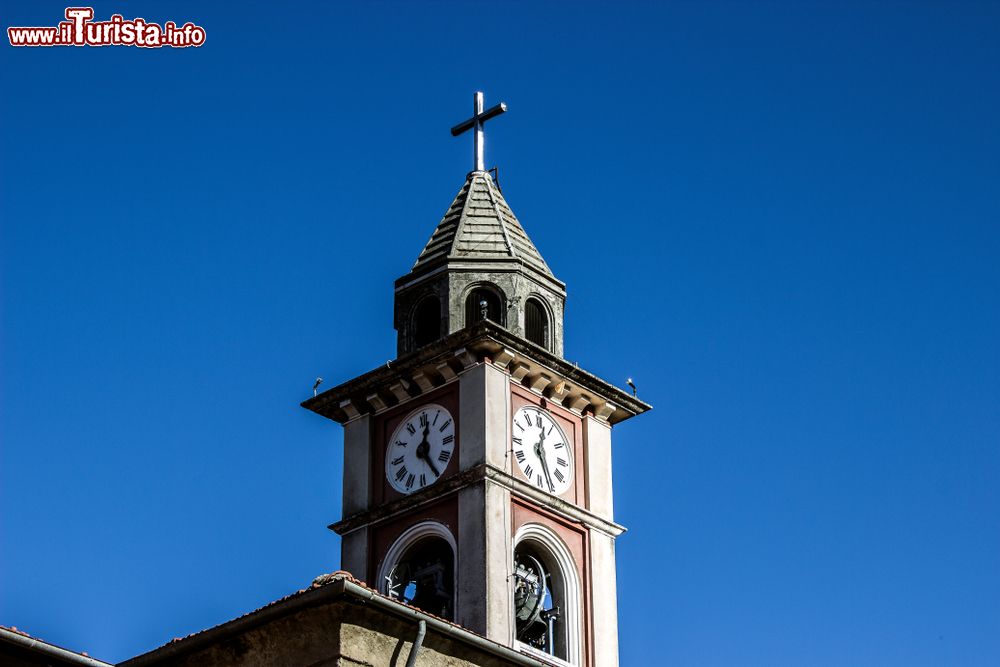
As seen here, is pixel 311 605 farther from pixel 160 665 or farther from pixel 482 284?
pixel 482 284

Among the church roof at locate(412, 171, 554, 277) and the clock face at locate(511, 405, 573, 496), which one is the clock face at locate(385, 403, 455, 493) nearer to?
the clock face at locate(511, 405, 573, 496)

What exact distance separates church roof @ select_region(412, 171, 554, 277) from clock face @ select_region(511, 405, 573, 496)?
9.92 ft

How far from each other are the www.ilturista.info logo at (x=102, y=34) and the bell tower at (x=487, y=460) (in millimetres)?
7857

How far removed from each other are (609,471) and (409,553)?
407 centimetres

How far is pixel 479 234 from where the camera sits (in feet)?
113

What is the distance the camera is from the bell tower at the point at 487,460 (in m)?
30.5

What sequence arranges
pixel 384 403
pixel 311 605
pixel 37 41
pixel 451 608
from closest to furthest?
pixel 311 605, pixel 37 41, pixel 451 608, pixel 384 403

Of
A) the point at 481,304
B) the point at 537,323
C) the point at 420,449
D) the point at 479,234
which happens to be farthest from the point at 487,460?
the point at 479,234

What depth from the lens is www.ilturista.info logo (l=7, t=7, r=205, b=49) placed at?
24125 millimetres

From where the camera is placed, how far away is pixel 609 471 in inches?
1307

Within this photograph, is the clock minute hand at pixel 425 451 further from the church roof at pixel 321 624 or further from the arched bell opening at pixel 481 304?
the church roof at pixel 321 624

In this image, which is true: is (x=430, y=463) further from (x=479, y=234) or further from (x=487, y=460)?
(x=479, y=234)

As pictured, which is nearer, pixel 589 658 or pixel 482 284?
pixel 589 658

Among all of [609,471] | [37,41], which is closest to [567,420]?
[609,471]
